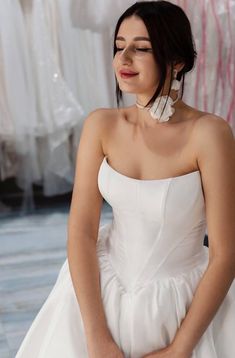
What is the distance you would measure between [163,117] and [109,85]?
225 cm

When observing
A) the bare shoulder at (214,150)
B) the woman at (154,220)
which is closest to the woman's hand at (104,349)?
the woman at (154,220)

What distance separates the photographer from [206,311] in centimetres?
130

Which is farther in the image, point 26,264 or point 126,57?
point 26,264

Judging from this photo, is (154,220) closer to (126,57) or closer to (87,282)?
(87,282)

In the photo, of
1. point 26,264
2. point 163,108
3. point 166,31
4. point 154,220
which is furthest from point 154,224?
point 26,264

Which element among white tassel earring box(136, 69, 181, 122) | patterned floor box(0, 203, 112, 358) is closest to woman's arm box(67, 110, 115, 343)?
A: white tassel earring box(136, 69, 181, 122)

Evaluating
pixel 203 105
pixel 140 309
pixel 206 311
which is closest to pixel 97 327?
pixel 140 309

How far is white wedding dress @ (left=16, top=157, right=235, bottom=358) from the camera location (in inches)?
52.3

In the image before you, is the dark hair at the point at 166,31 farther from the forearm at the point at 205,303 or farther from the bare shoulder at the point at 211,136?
the forearm at the point at 205,303

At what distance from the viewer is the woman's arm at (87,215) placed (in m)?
1.39

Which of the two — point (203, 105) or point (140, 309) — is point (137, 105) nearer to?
point (140, 309)

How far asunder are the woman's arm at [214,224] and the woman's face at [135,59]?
0.13 meters

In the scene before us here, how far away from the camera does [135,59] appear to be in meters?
1.34

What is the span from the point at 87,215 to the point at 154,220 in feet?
0.53
